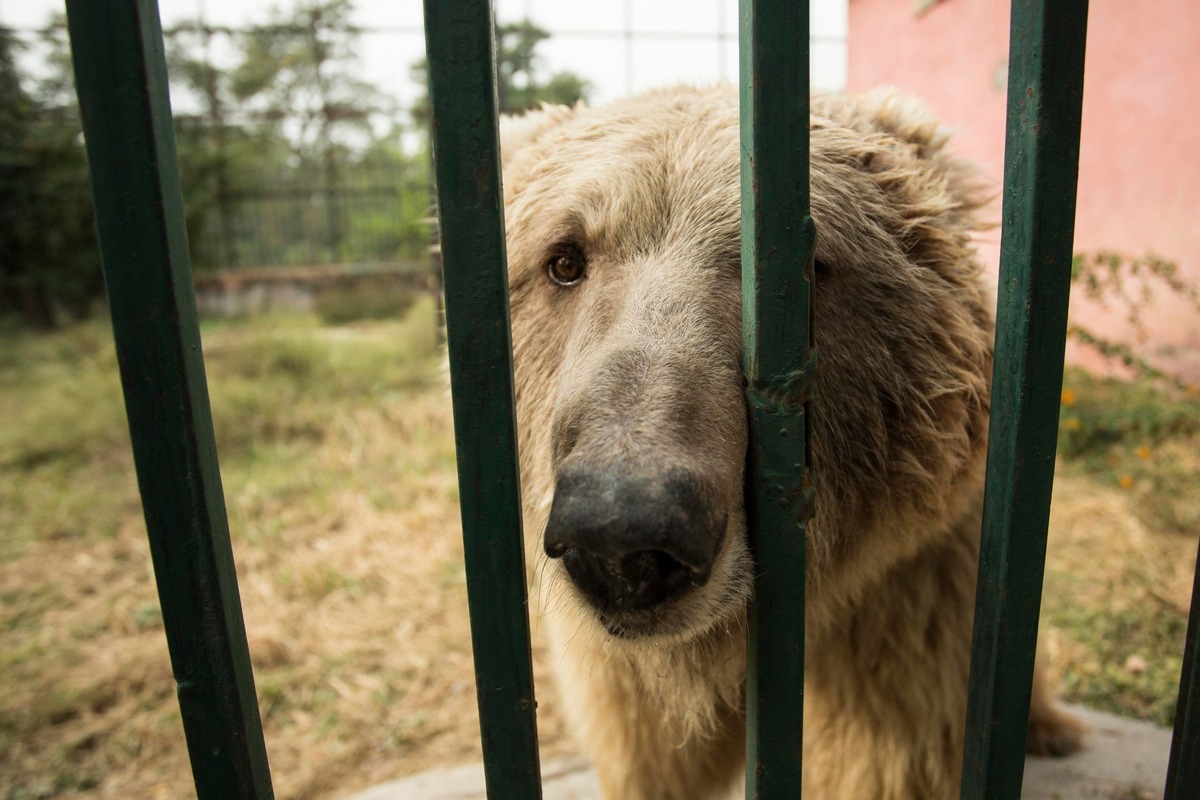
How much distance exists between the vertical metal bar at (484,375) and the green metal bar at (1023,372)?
2.28 ft

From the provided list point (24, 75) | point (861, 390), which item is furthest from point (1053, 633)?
point (24, 75)

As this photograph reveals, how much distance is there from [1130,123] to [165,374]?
7.94 meters

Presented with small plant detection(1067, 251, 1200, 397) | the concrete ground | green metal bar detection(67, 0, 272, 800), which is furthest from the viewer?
small plant detection(1067, 251, 1200, 397)

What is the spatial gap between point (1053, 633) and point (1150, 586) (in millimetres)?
705

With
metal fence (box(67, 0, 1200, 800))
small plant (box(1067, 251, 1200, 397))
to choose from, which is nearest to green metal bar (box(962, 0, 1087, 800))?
metal fence (box(67, 0, 1200, 800))

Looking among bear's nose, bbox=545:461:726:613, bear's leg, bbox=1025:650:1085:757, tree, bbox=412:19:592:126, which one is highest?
tree, bbox=412:19:592:126

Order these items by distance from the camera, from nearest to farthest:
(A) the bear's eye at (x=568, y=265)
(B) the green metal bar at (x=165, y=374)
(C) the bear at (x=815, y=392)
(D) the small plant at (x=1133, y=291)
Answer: (B) the green metal bar at (x=165, y=374)
(C) the bear at (x=815, y=392)
(A) the bear's eye at (x=568, y=265)
(D) the small plant at (x=1133, y=291)

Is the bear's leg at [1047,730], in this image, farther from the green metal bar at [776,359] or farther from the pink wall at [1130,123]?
the pink wall at [1130,123]

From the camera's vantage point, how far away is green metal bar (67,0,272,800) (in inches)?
34.9

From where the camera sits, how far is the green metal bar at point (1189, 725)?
115 centimetres

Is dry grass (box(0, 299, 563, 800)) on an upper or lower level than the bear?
lower

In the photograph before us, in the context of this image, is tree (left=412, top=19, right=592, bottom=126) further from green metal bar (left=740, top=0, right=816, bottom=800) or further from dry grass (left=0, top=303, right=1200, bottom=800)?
green metal bar (left=740, top=0, right=816, bottom=800)

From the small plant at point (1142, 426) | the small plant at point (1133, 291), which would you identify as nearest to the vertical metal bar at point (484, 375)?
the small plant at point (1133, 291)

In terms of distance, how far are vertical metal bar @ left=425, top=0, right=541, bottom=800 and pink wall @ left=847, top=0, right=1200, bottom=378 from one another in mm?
5056
